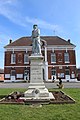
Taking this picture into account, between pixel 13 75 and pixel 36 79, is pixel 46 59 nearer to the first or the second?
pixel 13 75

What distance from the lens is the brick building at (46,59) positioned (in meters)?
43.1

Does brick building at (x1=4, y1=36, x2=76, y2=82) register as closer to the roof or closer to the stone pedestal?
the roof

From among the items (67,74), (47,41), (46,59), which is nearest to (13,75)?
(46,59)

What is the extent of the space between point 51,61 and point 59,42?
557 cm

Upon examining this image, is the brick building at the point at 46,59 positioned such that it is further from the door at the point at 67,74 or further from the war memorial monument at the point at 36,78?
the war memorial monument at the point at 36,78

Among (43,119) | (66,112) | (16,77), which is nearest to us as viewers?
(43,119)

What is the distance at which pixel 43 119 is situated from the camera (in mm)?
6273

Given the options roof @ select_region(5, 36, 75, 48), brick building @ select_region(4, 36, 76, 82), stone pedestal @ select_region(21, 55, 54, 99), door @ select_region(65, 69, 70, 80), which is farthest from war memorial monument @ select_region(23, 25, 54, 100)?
roof @ select_region(5, 36, 75, 48)

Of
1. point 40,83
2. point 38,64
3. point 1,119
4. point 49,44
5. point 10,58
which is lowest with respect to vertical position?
point 1,119

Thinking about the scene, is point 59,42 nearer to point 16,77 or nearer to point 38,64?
point 16,77

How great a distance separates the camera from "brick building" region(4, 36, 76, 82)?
141ft

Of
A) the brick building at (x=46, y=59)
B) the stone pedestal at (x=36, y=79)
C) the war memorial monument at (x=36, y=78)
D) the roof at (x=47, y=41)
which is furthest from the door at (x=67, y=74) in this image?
the stone pedestal at (x=36, y=79)

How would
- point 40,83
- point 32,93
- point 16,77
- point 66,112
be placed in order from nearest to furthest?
point 66,112
point 32,93
point 40,83
point 16,77

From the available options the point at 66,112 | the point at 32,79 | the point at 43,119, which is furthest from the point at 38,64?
the point at 43,119
